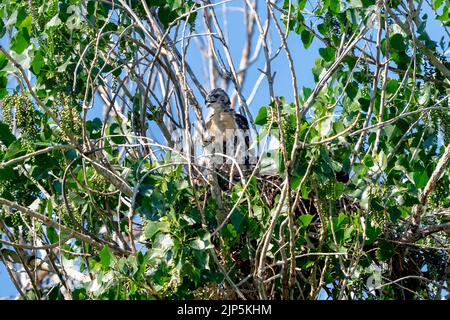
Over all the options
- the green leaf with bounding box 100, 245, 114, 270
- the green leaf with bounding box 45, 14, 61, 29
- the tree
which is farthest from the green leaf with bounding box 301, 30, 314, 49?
the green leaf with bounding box 100, 245, 114, 270

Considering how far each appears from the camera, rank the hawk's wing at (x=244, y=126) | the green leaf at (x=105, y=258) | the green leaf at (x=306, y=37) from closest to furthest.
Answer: the green leaf at (x=105, y=258), the green leaf at (x=306, y=37), the hawk's wing at (x=244, y=126)

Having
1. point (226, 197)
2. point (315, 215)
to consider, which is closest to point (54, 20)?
point (226, 197)

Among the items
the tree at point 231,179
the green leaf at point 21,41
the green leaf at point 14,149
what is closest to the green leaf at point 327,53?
the tree at point 231,179

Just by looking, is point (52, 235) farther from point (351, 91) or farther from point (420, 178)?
point (420, 178)

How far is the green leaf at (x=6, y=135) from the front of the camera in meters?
5.99

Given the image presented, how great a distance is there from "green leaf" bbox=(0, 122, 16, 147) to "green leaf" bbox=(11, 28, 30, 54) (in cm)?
47

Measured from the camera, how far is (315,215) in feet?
22.4

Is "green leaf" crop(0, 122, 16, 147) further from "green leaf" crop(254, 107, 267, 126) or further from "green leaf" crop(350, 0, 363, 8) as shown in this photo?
"green leaf" crop(350, 0, 363, 8)

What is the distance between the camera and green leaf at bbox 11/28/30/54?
20.0 ft

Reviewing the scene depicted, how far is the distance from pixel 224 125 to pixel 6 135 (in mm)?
2978

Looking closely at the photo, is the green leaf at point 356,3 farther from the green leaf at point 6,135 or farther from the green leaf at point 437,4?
the green leaf at point 6,135

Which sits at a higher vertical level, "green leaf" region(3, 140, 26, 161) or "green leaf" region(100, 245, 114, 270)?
"green leaf" region(3, 140, 26, 161)

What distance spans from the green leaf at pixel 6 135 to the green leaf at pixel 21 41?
1.54 ft

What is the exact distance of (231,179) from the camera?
623 centimetres
